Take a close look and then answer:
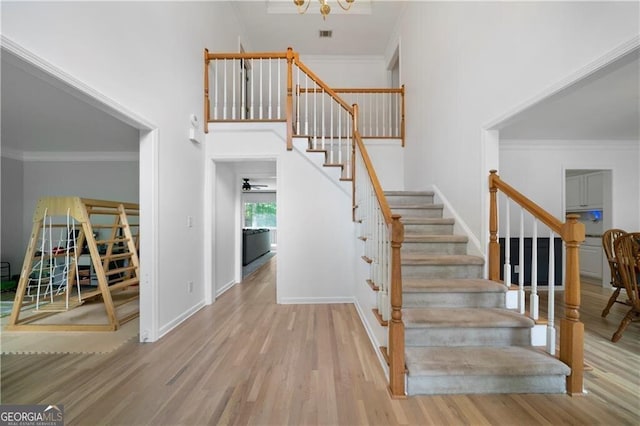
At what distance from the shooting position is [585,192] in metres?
5.93

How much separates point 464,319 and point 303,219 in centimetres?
245

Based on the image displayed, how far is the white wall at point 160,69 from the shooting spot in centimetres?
171

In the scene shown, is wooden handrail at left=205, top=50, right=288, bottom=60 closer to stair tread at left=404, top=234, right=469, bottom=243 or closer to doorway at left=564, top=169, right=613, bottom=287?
stair tread at left=404, top=234, right=469, bottom=243

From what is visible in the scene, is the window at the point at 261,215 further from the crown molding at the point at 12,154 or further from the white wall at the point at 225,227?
the white wall at the point at 225,227

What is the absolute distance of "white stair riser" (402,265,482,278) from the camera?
2.69 m

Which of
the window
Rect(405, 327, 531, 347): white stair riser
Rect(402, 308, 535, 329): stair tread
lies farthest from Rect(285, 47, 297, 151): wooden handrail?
the window

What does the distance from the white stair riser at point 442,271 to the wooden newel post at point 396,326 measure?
32.6 inches

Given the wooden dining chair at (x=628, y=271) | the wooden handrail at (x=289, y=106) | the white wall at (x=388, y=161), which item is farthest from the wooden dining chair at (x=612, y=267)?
the wooden handrail at (x=289, y=106)

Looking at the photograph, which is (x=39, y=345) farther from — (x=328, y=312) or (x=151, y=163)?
(x=328, y=312)

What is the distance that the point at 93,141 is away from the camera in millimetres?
4812

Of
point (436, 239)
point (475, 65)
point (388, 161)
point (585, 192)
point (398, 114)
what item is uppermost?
point (398, 114)

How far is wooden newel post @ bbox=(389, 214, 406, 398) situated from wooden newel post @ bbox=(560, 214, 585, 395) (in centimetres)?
114

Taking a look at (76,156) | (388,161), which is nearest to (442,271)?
(388,161)

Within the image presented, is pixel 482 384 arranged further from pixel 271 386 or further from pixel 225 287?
pixel 225 287
